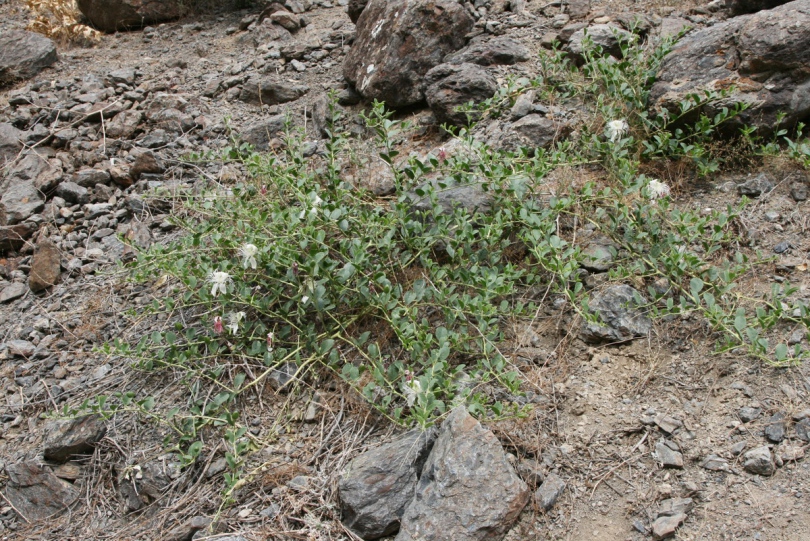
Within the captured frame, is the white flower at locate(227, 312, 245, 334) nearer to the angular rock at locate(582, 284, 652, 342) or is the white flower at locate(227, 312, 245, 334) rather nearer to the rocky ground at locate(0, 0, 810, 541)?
the rocky ground at locate(0, 0, 810, 541)

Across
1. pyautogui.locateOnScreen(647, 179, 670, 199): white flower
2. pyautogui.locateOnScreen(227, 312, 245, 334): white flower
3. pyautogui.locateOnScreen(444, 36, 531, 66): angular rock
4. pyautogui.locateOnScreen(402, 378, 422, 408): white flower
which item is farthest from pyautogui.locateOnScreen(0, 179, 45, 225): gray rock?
pyautogui.locateOnScreen(647, 179, 670, 199): white flower

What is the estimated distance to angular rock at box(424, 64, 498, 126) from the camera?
159 inches

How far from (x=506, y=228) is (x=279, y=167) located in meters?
1.14

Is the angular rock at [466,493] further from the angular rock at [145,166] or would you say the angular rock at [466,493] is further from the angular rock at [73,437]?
the angular rock at [145,166]

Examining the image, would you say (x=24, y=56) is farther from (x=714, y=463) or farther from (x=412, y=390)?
(x=714, y=463)

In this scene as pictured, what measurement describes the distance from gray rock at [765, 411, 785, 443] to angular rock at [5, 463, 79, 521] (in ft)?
8.32

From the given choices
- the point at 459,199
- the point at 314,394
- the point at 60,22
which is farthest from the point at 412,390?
the point at 60,22

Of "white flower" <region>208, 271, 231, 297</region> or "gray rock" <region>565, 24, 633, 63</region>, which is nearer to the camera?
"white flower" <region>208, 271, 231, 297</region>

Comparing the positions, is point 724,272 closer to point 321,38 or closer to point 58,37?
point 321,38

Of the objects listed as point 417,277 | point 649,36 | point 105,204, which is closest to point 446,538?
point 417,277

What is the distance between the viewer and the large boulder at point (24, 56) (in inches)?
209

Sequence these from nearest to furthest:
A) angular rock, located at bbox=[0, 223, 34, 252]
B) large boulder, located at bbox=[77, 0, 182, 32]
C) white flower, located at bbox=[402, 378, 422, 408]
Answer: white flower, located at bbox=[402, 378, 422, 408] → angular rock, located at bbox=[0, 223, 34, 252] → large boulder, located at bbox=[77, 0, 182, 32]

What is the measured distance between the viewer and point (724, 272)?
9.18 ft

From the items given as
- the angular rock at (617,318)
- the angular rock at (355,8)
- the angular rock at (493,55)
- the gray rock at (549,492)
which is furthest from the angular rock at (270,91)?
the gray rock at (549,492)
